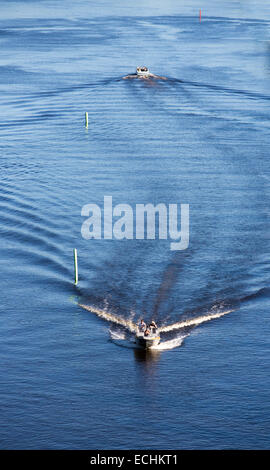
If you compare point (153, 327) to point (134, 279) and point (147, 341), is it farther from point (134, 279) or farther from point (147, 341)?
A: point (134, 279)

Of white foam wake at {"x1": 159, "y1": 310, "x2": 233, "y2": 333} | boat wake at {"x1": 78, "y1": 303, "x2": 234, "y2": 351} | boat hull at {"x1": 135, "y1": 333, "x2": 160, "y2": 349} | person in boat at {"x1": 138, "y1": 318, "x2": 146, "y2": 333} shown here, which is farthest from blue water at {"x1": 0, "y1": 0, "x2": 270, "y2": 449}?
person in boat at {"x1": 138, "y1": 318, "x2": 146, "y2": 333}

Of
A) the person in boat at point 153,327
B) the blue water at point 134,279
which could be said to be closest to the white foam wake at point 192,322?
the blue water at point 134,279

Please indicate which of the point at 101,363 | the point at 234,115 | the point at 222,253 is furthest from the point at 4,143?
the point at 101,363

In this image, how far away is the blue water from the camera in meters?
57.7

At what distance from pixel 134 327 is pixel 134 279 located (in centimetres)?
878

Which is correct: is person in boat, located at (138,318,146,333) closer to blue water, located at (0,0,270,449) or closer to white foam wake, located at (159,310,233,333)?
blue water, located at (0,0,270,449)

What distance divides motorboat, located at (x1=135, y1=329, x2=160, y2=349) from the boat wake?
0.61m

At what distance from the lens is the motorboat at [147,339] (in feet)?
209

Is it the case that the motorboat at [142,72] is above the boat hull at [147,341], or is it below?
above

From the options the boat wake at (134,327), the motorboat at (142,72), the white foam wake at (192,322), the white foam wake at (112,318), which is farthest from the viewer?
the motorboat at (142,72)

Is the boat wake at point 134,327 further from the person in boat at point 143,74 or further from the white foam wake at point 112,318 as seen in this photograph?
the person in boat at point 143,74

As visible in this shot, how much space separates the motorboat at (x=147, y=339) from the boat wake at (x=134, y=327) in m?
0.61

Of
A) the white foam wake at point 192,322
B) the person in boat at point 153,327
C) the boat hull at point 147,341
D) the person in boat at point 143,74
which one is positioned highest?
the person in boat at point 143,74

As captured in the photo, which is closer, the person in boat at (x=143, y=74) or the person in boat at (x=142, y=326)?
the person in boat at (x=142, y=326)
